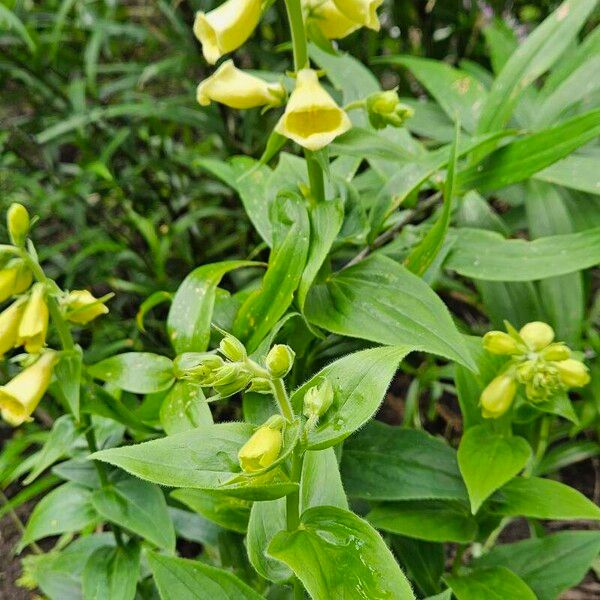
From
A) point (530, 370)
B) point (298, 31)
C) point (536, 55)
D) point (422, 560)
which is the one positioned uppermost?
point (298, 31)

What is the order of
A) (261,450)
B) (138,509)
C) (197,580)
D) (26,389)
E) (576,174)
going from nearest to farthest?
(261,450) < (197,580) < (26,389) < (138,509) < (576,174)

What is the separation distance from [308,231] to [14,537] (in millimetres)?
1089

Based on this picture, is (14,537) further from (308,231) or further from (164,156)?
(308,231)

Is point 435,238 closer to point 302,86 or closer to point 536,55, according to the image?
A: point 302,86

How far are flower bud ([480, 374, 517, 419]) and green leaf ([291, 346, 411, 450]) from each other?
299mm

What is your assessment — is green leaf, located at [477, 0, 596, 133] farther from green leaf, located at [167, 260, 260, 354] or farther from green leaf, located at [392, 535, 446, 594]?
green leaf, located at [392, 535, 446, 594]

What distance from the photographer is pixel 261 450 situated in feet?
1.89

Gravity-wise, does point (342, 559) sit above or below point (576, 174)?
below

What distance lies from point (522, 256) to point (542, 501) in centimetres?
33

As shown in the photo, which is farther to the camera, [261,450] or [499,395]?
[499,395]

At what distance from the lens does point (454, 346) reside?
0.76 meters

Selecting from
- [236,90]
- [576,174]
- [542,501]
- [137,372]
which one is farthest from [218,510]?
[576,174]

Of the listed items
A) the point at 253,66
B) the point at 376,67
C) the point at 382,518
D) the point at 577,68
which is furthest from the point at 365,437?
the point at 376,67

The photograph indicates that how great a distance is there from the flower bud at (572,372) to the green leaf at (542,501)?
14cm
